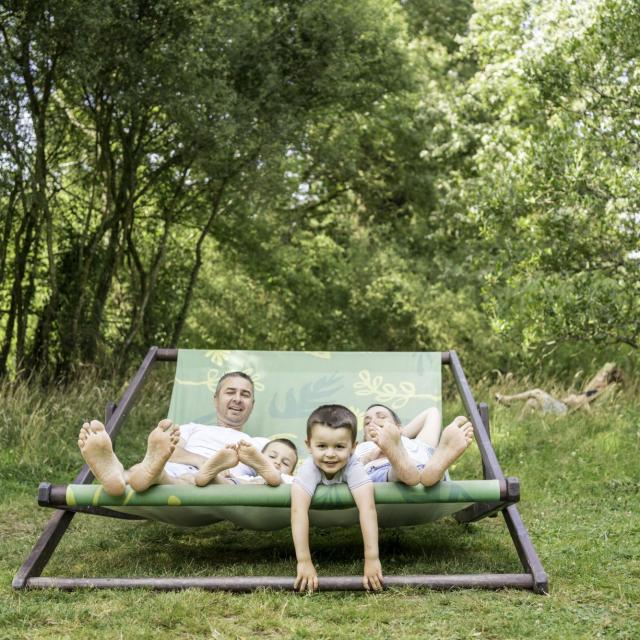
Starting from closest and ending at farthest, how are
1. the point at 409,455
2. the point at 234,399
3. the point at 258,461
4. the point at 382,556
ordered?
the point at 258,461
the point at 409,455
the point at 382,556
the point at 234,399

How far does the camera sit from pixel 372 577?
127 inches

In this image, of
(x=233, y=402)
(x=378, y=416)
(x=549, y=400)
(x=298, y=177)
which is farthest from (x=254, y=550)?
(x=298, y=177)

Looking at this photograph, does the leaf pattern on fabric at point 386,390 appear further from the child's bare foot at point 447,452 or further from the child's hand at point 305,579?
the child's hand at point 305,579

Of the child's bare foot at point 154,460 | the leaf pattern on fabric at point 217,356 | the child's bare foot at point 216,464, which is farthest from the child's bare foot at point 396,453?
the leaf pattern on fabric at point 217,356

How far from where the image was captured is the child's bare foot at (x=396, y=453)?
3254 mm

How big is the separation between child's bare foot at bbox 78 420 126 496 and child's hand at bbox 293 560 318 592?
691 mm

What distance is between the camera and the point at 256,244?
11.4 meters

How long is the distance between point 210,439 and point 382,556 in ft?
3.15

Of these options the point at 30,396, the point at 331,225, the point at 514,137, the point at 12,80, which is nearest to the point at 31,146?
the point at 12,80

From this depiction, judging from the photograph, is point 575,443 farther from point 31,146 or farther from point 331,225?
point 331,225

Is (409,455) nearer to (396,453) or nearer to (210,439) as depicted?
(396,453)

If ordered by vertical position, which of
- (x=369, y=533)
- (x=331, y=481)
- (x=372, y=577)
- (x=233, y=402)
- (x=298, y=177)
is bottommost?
(x=372, y=577)

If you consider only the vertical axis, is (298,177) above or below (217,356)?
above

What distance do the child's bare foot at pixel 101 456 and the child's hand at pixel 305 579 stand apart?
0.69 metres
